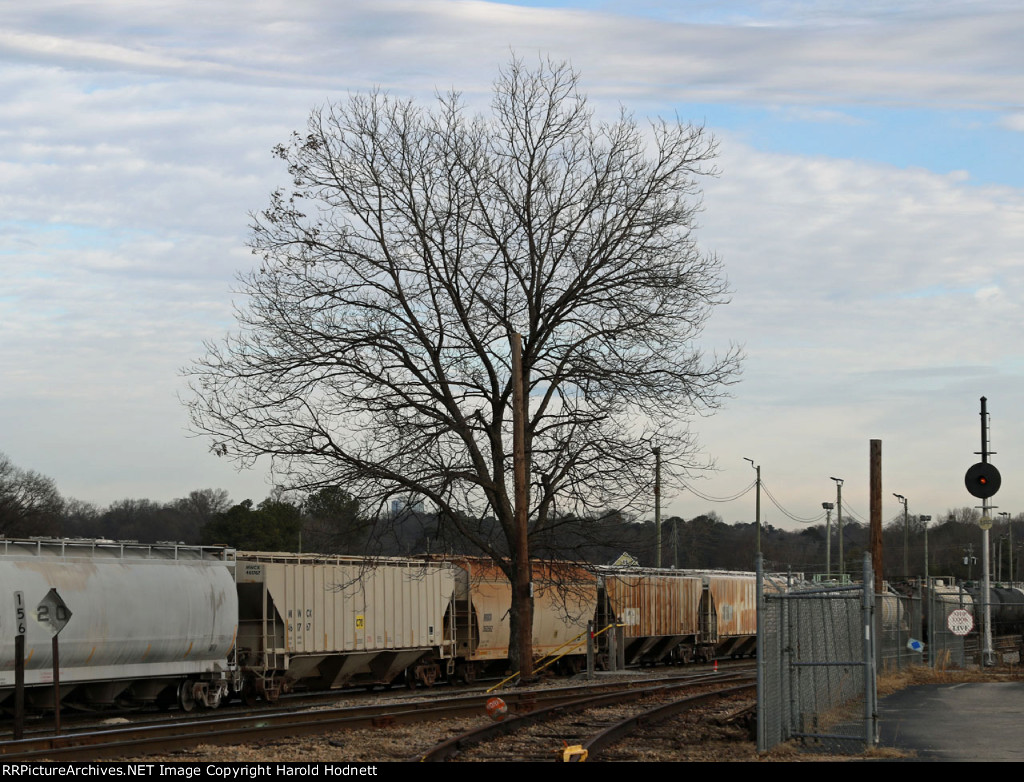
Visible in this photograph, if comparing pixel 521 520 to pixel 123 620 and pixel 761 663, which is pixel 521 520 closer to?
pixel 123 620

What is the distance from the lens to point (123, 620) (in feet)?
73.0

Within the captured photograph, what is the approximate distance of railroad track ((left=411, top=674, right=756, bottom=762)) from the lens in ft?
48.5

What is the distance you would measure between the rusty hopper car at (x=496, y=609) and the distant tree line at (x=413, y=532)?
0.66m

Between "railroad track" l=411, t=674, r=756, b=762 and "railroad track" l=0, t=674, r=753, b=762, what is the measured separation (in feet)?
3.43

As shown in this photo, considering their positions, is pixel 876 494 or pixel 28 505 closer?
pixel 876 494

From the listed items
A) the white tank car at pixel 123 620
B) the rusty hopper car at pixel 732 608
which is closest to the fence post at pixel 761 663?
the white tank car at pixel 123 620

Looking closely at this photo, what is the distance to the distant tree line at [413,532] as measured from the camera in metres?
29.6

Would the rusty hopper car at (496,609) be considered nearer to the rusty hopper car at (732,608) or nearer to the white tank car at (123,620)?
the white tank car at (123,620)

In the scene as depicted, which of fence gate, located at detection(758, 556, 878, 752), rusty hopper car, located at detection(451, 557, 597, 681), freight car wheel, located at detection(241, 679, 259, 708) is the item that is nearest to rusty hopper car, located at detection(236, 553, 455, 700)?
freight car wheel, located at detection(241, 679, 259, 708)

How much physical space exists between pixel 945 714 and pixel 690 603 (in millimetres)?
24798

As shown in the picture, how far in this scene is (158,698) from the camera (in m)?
24.6

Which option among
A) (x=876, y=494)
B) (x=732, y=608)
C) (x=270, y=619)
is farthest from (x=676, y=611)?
(x=270, y=619)

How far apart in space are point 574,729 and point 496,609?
16.5 metres
